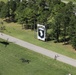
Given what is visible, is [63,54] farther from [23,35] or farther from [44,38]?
[23,35]

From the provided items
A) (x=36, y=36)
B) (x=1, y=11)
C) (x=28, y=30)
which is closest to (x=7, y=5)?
(x=1, y=11)

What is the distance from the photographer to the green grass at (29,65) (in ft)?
121

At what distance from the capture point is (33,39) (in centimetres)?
4972

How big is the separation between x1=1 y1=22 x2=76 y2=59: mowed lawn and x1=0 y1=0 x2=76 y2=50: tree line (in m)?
1.19

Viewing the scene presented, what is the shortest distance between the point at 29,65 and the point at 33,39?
37.5ft

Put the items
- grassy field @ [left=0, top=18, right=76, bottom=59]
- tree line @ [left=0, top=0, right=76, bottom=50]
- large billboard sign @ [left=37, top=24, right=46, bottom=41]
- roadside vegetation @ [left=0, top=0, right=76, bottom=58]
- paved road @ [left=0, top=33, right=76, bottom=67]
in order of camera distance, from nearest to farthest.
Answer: paved road @ [left=0, top=33, right=76, bottom=67] → grassy field @ [left=0, top=18, right=76, bottom=59] → roadside vegetation @ [left=0, top=0, right=76, bottom=58] → tree line @ [left=0, top=0, right=76, bottom=50] → large billboard sign @ [left=37, top=24, right=46, bottom=41]

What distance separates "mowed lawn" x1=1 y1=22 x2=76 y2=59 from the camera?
144ft

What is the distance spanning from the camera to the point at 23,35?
52.2 m

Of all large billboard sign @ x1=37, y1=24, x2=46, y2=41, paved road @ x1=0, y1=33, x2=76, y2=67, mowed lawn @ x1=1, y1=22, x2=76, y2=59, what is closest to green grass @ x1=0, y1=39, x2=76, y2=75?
paved road @ x1=0, y1=33, x2=76, y2=67

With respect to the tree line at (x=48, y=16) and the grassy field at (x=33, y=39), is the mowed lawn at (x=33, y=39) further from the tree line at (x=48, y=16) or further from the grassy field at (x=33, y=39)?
the tree line at (x=48, y=16)

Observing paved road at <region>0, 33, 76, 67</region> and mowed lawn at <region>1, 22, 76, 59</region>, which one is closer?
paved road at <region>0, 33, 76, 67</region>

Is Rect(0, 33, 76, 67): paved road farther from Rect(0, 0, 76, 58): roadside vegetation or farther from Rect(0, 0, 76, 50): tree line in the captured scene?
Rect(0, 0, 76, 50): tree line

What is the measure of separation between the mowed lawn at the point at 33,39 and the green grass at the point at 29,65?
3.70m

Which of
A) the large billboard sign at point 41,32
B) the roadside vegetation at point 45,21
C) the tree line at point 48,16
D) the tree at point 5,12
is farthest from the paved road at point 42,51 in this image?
the tree at point 5,12
